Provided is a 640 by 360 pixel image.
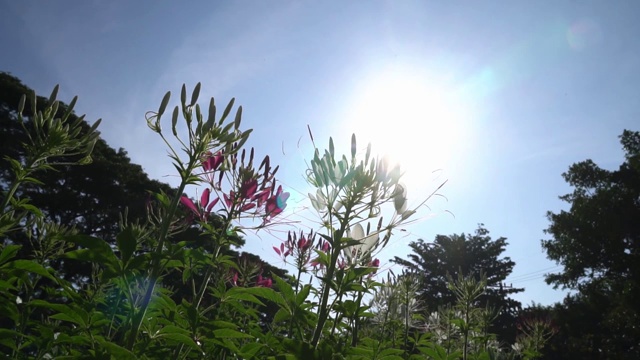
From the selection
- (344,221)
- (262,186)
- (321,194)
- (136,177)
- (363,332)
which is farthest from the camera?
(136,177)

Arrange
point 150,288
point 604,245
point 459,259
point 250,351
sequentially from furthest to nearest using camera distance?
1. point 459,259
2. point 604,245
3. point 250,351
4. point 150,288

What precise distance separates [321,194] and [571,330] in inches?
960

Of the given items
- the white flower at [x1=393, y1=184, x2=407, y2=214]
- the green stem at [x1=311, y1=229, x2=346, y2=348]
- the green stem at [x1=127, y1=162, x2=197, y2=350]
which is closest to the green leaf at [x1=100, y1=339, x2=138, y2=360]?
the green stem at [x1=127, y1=162, x2=197, y2=350]

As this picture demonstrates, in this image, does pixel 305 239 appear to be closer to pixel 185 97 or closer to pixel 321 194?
pixel 321 194

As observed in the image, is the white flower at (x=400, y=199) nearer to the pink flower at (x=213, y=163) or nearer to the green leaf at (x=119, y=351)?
the pink flower at (x=213, y=163)

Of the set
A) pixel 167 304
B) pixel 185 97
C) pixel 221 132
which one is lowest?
pixel 167 304

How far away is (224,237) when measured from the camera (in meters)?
2.16

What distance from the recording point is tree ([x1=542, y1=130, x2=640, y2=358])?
18.5 m

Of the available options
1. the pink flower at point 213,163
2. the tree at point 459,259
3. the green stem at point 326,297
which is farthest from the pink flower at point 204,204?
the tree at point 459,259

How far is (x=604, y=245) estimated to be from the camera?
19891mm

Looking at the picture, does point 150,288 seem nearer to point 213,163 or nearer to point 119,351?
point 119,351

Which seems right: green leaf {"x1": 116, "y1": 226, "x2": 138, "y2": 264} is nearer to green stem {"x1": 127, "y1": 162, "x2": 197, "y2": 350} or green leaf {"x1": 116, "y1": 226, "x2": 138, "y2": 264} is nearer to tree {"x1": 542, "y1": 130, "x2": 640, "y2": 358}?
green stem {"x1": 127, "y1": 162, "x2": 197, "y2": 350}

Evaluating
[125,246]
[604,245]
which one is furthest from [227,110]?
[604,245]

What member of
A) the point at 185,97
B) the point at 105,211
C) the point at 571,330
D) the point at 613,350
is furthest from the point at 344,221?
the point at 571,330
